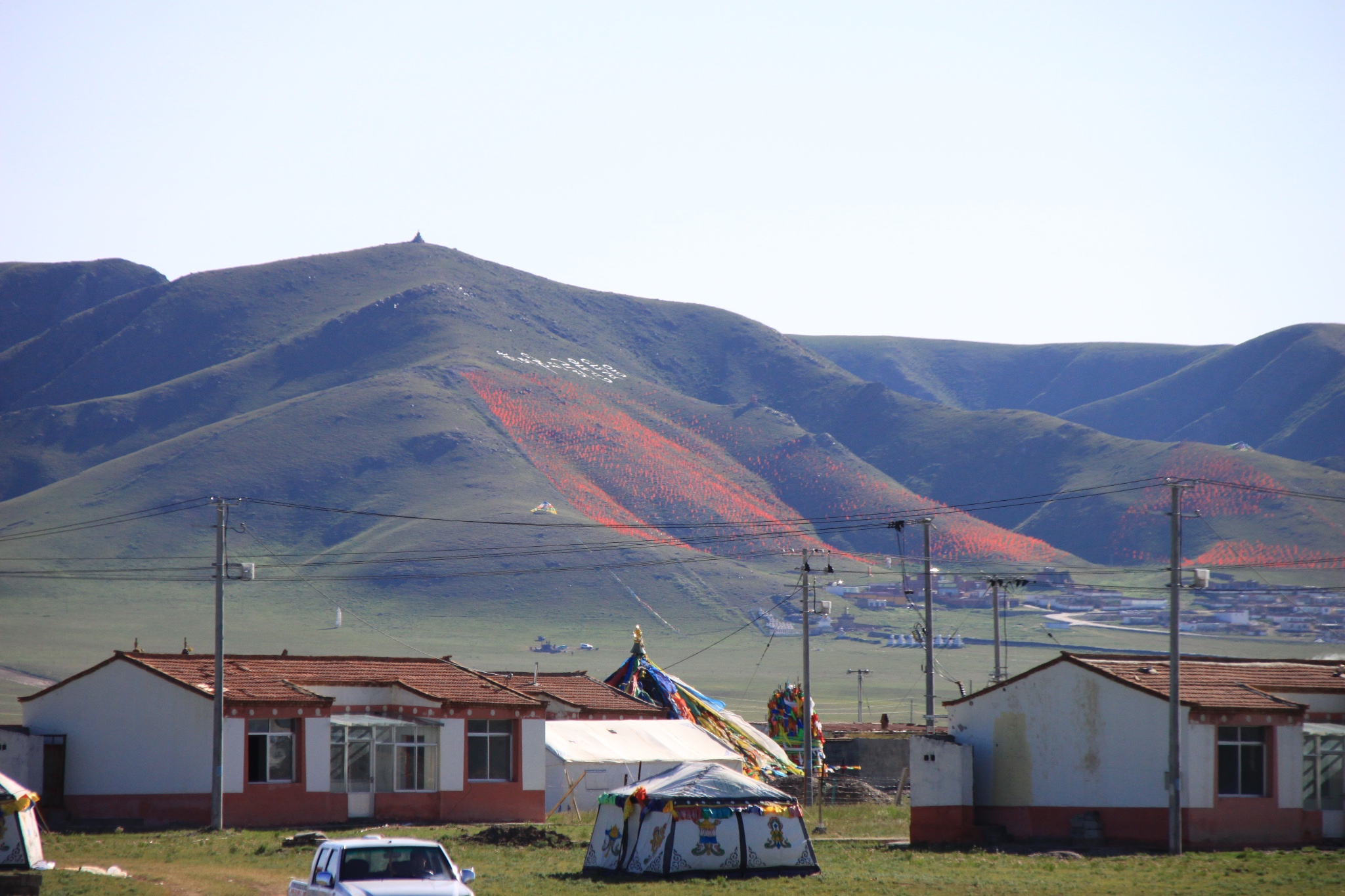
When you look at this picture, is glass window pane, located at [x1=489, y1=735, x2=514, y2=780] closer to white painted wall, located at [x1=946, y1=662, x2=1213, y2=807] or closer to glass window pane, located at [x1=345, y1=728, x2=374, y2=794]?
glass window pane, located at [x1=345, y1=728, x2=374, y2=794]

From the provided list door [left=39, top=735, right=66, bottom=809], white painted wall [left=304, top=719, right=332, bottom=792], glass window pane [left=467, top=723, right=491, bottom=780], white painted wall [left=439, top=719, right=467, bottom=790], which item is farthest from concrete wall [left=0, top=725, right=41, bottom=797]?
glass window pane [left=467, top=723, right=491, bottom=780]

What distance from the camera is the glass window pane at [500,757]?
50781 mm

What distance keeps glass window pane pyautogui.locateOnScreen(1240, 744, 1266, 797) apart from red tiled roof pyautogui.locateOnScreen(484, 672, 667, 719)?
90.2 ft

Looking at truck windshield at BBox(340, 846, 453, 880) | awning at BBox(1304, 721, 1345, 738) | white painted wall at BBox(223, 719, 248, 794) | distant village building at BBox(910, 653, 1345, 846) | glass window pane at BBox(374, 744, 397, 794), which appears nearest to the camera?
truck windshield at BBox(340, 846, 453, 880)

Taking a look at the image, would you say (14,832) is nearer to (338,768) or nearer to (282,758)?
(282,758)

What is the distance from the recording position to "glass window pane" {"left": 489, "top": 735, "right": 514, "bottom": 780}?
5078 cm

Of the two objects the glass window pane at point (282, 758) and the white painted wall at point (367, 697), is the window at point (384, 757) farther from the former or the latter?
the glass window pane at point (282, 758)

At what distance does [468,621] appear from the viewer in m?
195

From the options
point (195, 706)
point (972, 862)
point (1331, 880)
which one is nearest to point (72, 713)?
point (195, 706)

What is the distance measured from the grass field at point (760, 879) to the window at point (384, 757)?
4.77 m

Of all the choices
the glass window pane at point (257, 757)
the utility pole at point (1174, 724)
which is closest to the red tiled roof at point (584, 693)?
the glass window pane at point (257, 757)

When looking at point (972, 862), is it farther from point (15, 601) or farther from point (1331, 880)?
point (15, 601)

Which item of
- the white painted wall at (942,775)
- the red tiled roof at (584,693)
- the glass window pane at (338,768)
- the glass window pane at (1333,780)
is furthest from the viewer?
the red tiled roof at (584,693)

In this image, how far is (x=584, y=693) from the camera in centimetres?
6419
